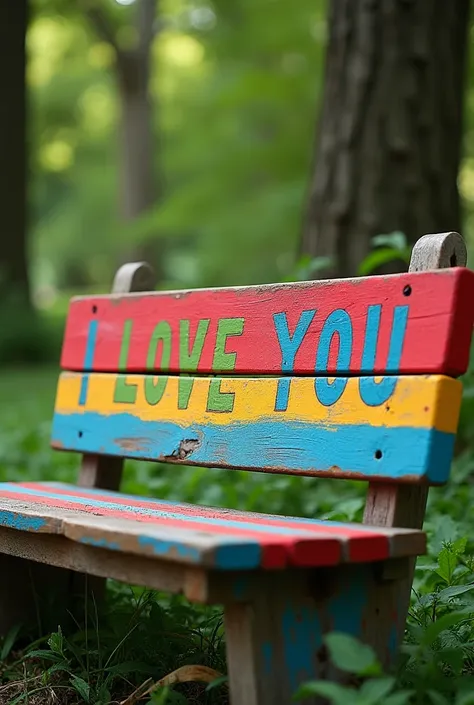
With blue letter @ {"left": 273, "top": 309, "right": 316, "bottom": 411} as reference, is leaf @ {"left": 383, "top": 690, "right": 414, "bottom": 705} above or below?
below

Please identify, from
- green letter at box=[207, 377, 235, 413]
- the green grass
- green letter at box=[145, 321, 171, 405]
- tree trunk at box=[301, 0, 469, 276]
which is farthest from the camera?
tree trunk at box=[301, 0, 469, 276]

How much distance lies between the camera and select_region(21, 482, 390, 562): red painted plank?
1.76m

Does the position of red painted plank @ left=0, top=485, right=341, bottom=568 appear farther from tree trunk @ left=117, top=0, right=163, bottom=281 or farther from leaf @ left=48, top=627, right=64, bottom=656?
tree trunk @ left=117, top=0, right=163, bottom=281

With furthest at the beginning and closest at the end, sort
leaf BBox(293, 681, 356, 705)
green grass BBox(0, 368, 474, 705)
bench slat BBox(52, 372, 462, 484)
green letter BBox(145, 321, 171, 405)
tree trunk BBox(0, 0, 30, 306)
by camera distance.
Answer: tree trunk BBox(0, 0, 30, 306) < green letter BBox(145, 321, 171, 405) < bench slat BBox(52, 372, 462, 484) < green grass BBox(0, 368, 474, 705) < leaf BBox(293, 681, 356, 705)

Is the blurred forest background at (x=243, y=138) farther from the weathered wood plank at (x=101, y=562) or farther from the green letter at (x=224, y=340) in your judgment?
the weathered wood plank at (x=101, y=562)

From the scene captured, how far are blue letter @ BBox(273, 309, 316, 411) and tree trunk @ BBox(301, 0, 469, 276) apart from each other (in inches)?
74.3

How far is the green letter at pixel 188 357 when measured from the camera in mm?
2613

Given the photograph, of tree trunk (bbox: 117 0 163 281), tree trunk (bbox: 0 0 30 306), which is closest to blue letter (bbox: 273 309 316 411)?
tree trunk (bbox: 0 0 30 306)

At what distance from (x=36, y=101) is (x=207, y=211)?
13427 millimetres

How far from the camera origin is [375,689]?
1599 mm

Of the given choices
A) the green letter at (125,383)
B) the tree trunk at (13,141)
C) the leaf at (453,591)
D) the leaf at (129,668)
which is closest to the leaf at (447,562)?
the leaf at (453,591)

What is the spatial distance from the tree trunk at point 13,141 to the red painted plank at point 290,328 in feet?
28.0

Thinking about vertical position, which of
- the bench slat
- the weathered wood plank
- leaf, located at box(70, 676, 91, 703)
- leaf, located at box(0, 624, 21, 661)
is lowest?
leaf, located at box(0, 624, 21, 661)

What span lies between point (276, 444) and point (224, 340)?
0.37 metres
